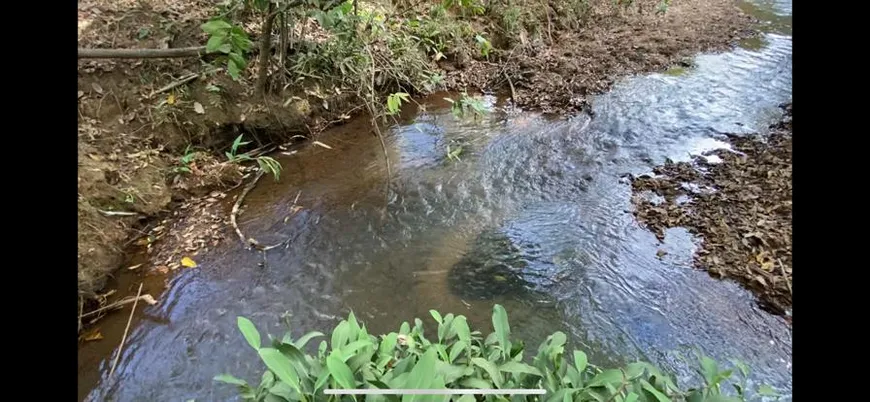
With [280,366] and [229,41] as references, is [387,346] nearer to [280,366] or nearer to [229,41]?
[280,366]

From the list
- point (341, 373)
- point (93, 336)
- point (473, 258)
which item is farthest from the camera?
point (473, 258)

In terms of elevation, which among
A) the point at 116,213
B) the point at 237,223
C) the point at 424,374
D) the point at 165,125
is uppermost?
the point at 424,374

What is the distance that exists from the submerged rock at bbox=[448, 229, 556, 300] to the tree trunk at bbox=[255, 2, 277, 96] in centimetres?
293

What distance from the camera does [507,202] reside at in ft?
16.2

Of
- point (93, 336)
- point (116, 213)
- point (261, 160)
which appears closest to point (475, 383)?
point (93, 336)

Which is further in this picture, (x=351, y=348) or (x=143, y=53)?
(x=143, y=53)

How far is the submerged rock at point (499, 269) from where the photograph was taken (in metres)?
3.89

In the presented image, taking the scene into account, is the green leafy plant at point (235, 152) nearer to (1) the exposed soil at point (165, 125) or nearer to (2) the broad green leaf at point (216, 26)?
(1) the exposed soil at point (165, 125)

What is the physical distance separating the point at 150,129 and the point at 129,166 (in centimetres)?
56

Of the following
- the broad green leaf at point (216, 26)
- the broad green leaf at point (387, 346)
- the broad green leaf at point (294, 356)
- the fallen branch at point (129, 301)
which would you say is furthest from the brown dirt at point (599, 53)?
the broad green leaf at point (294, 356)

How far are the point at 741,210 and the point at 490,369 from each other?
12.8ft

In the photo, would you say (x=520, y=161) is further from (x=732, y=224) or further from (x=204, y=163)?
(x=204, y=163)

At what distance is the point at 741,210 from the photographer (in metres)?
4.53
